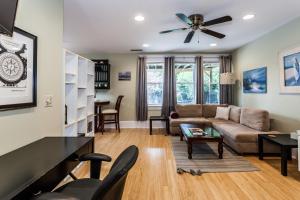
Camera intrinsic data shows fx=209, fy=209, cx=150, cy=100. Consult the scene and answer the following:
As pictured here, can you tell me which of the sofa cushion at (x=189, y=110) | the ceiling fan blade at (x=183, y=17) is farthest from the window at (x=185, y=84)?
the ceiling fan blade at (x=183, y=17)

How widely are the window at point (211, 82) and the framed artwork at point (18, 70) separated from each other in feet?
18.4

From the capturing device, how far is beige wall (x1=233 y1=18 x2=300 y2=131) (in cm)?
374

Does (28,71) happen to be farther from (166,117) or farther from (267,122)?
(166,117)

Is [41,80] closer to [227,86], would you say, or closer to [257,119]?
[257,119]

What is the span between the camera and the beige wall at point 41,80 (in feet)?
5.56

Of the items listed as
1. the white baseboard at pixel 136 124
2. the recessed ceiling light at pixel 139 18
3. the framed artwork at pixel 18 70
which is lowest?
the white baseboard at pixel 136 124

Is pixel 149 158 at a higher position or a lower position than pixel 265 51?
lower

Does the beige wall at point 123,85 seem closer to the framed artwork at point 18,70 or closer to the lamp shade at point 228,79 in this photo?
the lamp shade at point 228,79

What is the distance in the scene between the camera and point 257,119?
4.15 meters

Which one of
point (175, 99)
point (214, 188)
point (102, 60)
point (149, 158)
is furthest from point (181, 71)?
point (214, 188)

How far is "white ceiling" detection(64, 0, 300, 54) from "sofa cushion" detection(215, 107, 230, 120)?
1.76 metres

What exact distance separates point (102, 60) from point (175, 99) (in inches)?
103

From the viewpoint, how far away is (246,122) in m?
4.58

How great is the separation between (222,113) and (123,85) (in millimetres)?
3170
